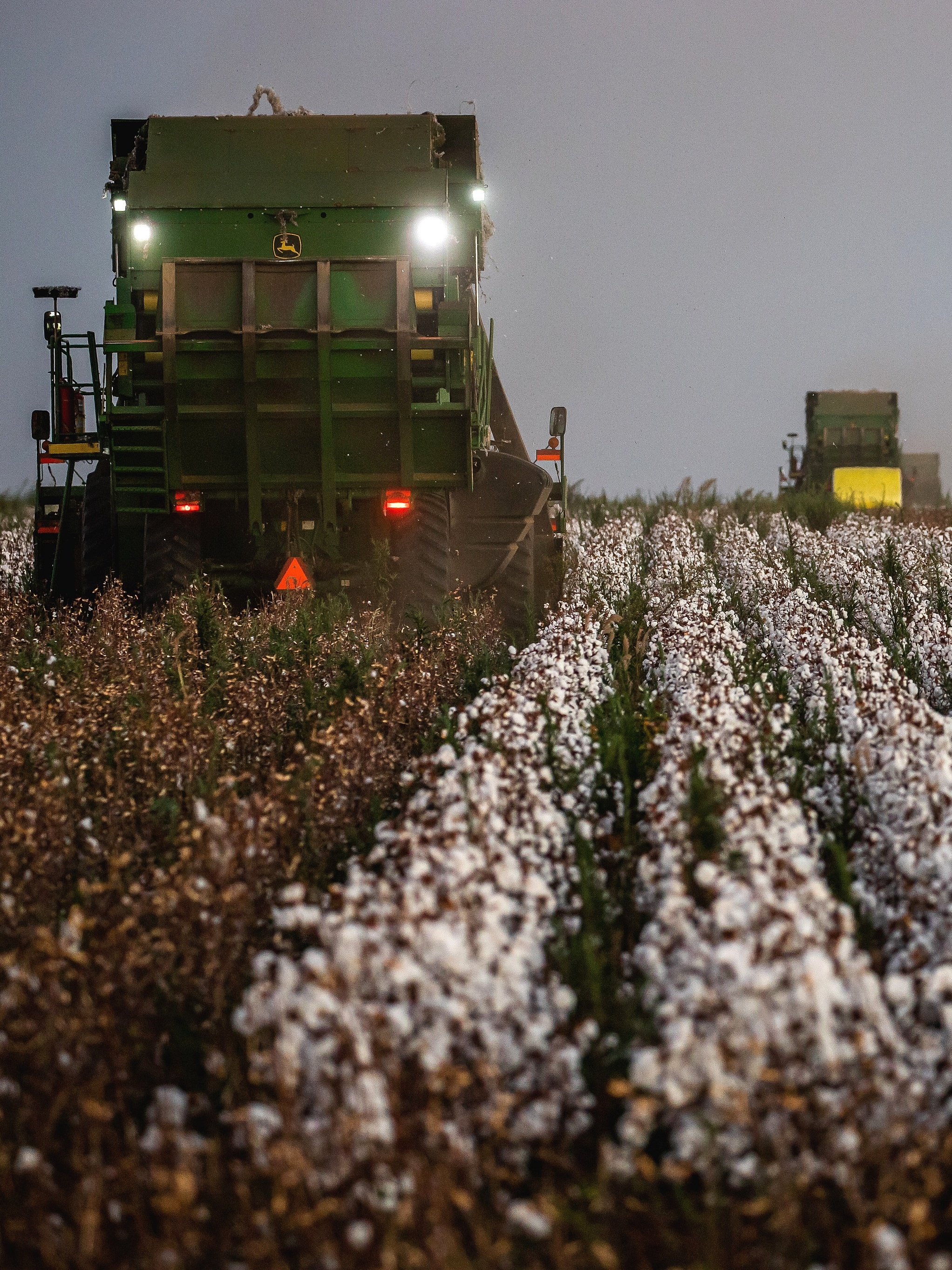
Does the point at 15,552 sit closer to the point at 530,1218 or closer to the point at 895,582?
the point at 895,582

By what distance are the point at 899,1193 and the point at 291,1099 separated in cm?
117

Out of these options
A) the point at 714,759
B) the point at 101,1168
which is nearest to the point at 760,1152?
the point at 101,1168

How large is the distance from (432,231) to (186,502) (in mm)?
2690

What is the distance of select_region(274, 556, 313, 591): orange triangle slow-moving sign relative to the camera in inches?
407

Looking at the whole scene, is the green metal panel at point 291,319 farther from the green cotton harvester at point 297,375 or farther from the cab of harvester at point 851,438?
the cab of harvester at point 851,438

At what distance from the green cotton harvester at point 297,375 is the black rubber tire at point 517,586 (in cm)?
2

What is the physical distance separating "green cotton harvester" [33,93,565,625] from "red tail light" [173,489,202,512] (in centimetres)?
2

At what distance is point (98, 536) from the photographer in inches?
461

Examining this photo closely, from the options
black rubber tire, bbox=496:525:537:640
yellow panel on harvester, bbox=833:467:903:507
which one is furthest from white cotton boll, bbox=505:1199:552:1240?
yellow panel on harvester, bbox=833:467:903:507

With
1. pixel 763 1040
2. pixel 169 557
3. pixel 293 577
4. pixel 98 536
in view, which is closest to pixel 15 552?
pixel 98 536

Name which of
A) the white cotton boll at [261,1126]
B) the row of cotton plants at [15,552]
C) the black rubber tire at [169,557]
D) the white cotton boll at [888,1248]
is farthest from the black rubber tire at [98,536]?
the white cotton boll at [888,1248]

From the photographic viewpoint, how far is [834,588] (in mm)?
12836

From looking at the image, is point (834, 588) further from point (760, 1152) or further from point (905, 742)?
point (760, 1152)

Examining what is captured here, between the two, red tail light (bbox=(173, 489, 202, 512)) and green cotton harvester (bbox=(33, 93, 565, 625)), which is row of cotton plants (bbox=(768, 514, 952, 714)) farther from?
red tail light (bbox=(173, 489, 202, 512))
